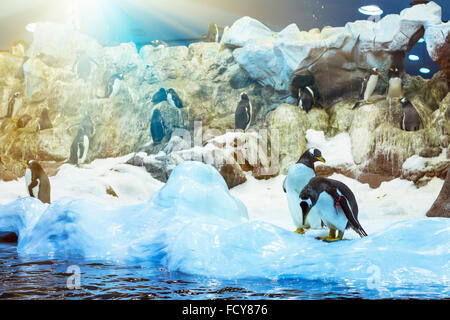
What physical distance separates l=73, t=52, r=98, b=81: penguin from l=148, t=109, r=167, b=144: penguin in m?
1.84

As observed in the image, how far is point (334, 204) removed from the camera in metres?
2.62

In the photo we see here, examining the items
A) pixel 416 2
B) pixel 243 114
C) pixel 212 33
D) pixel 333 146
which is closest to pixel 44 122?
pixel 212 33

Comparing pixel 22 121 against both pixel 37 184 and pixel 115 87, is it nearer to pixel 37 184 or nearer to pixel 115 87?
pixel 115 87

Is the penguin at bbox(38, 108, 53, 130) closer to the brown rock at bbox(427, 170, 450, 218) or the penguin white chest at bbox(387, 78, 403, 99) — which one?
the penguin white chest at bbox(387, 78, 403, 99)

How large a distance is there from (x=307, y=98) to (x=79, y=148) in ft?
12.4

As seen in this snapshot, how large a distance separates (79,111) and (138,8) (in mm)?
2208

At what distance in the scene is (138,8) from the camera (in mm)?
7207

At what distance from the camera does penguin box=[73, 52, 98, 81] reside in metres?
8.59

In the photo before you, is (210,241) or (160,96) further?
(160,96)

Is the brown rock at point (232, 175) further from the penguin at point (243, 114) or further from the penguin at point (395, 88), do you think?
the penguin at point (395, 88)

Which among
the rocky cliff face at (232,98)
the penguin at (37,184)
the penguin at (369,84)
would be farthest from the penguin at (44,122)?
the penguin at (369,84)

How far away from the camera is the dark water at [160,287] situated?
73.8 inches

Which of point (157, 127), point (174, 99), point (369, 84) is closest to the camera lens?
point (369, 84)
